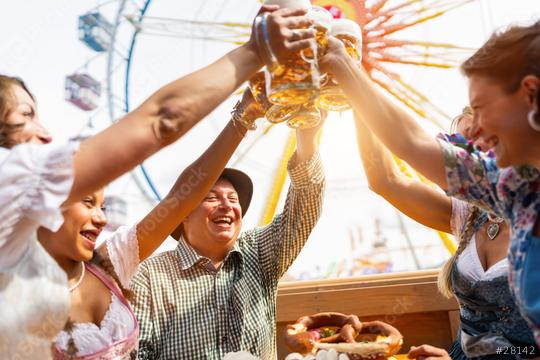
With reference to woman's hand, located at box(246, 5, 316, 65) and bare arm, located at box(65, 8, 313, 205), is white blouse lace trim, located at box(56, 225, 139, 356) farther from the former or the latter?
woman's hand, located at box(246, 5, 316, 65)

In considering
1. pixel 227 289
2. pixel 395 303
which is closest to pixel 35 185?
pixel 227 289

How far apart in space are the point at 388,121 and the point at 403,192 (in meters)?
0.47

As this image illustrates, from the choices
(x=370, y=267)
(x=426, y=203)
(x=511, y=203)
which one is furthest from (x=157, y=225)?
(x=370, y=267)

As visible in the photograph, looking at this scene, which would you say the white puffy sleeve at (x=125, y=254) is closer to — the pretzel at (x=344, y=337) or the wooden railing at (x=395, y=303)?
the pretzel at (x=344, y=337)

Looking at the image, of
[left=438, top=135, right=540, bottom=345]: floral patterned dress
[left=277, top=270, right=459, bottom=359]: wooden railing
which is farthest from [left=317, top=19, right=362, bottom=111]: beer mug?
[left=277, top=270, right=459, bottom=359]: wooden railing

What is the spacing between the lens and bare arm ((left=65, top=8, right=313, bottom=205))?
745 mm

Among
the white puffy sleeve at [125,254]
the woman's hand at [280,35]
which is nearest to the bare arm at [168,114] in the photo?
the woman's hand at [280,35]

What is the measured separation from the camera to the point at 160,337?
4.87 feet

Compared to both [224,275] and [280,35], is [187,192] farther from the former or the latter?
[280,35]

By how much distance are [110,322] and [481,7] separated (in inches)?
114

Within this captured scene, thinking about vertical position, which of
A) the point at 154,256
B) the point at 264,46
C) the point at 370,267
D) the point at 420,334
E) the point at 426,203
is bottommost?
the point at 370,267

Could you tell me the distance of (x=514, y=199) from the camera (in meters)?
0.85

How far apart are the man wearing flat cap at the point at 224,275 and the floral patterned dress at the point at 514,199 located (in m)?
0.67

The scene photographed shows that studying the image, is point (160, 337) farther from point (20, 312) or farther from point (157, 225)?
Result: point (20, 312)
